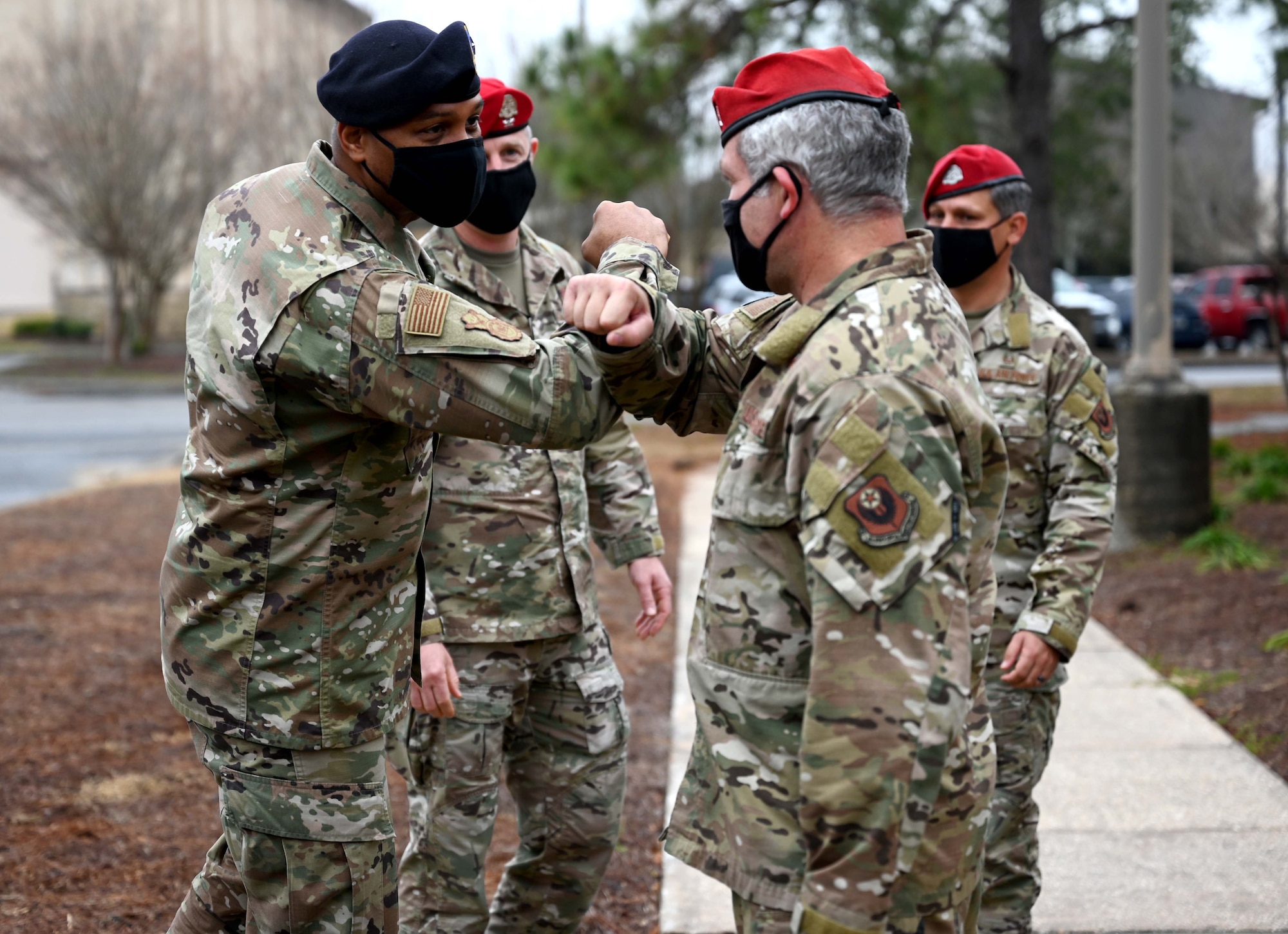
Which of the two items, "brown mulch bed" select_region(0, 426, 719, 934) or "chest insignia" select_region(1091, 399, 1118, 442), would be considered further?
"brown mulch bed" select_region(0, 426, 719, 934)

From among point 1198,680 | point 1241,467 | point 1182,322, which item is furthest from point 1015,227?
point 1182,322

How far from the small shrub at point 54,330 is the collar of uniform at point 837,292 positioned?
35829 mm

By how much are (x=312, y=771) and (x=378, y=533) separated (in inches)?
18.5

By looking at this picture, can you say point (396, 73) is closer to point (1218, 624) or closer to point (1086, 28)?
point (1218, 624)

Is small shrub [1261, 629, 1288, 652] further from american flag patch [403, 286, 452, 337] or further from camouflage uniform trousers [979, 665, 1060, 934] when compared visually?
american flag patch [403, 286, 452, 337]

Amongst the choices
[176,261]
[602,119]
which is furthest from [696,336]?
[176,261]

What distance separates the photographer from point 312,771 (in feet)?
8.06

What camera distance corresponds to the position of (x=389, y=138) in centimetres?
239

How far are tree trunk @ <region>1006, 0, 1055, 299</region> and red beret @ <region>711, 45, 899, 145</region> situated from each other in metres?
8.57

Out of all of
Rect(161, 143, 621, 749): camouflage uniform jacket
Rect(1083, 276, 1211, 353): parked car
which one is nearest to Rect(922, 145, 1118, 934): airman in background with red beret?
Rect(161, 143, 621, 749): camouflage uniform jacket

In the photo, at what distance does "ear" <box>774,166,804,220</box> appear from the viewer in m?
2.02

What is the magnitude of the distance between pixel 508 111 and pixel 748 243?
1507 millimetres

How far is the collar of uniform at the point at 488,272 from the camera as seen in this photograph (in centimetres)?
334

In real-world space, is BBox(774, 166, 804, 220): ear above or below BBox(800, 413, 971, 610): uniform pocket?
above
